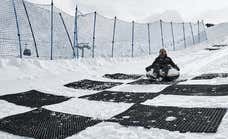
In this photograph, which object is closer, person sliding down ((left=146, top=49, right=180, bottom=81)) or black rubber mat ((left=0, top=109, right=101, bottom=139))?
black rubber mat ((left=0, top=109, right=101, bottom=139))

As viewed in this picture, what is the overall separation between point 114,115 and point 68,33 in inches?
469

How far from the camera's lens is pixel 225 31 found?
35.9 metres

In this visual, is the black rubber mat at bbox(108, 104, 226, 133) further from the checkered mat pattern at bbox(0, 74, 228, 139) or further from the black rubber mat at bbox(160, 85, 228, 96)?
the black rubber mat at bbox(160, 85, 228, 96)

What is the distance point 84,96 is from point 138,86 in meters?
1.64

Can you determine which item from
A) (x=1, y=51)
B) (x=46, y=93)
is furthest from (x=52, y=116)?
(x=1, y=51)

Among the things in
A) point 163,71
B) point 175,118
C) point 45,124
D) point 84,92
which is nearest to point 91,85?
point 84,92

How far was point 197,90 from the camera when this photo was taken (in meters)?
6.93

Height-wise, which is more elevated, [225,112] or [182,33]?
[182,33]

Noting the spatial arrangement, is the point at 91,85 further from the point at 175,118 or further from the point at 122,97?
the point at 175,118

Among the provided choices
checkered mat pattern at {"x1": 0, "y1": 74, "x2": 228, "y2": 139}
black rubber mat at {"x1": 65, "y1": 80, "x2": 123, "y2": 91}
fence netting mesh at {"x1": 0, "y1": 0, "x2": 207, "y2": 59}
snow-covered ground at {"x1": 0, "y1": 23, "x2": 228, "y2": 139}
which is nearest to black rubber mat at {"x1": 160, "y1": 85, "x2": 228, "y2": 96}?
checkered mat pattern at {"x1": 0, "y1": 74, "x2": 228, "y2": 139}

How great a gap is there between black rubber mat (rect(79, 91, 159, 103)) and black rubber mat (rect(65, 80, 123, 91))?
1.01 meters

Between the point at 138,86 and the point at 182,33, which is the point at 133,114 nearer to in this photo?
the point at 138,86

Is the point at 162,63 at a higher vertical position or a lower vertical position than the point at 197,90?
higher

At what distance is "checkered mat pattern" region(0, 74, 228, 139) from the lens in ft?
14.5
